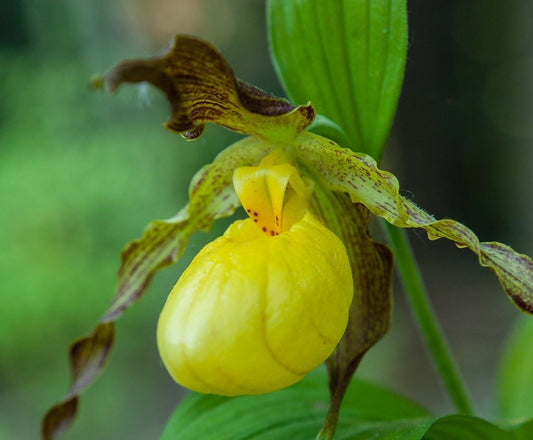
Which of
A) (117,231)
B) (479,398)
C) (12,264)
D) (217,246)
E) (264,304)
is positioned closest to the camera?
(264,304)

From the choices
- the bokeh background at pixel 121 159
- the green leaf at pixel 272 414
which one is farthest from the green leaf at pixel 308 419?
the bokeh background at pixel 121 159

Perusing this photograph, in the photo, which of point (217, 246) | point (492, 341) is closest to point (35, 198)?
point (217, 246)

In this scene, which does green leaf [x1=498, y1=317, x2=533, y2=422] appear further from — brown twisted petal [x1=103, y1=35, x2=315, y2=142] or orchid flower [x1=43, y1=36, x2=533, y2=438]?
Result: brown twisted petal [x1=103, y1=35, x2=315, y2=142]

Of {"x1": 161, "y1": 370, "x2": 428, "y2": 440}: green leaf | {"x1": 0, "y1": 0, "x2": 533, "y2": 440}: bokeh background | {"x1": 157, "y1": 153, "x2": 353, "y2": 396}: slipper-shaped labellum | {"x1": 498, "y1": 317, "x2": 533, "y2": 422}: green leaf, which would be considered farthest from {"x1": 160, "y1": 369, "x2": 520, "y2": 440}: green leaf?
{"x1": 0, "y1": 0, "x2": 533, "y2": 440}: bokeh background

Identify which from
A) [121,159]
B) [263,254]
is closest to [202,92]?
Result: [263,254]

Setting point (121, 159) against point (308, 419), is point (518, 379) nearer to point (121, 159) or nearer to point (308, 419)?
point (308, 419)

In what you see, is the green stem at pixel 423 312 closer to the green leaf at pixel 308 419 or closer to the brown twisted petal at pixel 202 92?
the green leaf at pixel 308 419

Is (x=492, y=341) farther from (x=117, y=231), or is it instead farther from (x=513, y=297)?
(x=513, y=297)
